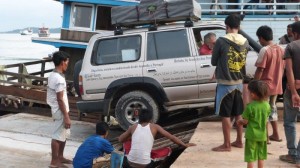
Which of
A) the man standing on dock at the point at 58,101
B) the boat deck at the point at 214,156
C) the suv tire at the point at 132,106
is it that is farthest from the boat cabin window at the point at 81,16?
the boat deck at the point at 214,156

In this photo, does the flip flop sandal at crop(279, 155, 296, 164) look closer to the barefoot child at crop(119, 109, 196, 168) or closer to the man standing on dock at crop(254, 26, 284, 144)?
the man standing on dock at crop(254, 26, 284, 144)

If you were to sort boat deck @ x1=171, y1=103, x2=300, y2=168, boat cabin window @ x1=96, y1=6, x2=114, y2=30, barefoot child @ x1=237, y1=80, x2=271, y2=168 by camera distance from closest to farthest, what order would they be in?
barefoot child @ x1=237, y1=80, x2=271, y2=168, boat deck @ x1=171, y1=103, x2=300, y2=168, boat cabin window @ x1=96, y1=6, x2=114, y2=30

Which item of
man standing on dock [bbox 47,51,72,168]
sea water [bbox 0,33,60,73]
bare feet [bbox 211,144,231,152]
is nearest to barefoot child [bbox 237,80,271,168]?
bare feet [bbox 211,144,231,152]

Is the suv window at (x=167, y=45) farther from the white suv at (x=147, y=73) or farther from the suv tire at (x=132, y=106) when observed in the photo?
the suv tire at (x=132, y=106)

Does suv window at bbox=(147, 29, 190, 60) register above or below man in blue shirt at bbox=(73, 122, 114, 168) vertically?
above

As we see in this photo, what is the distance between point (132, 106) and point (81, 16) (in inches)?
369

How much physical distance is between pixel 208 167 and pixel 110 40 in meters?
3.88


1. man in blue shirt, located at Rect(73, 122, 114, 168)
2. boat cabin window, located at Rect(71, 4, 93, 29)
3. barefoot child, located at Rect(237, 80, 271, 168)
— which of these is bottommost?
man in blue shirt, located at Rect(73, 122, 114, 168)

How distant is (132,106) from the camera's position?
8281 millimetres

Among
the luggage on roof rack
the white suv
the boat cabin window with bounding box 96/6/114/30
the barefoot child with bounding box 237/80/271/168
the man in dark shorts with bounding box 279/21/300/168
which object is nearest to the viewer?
the barefoot child with bounding box 237/80/271/168

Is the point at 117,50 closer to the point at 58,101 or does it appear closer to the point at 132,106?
the point at 132,106

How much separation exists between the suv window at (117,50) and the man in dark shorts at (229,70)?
9.42 ft

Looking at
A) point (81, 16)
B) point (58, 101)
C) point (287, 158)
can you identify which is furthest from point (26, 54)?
point (287, 158)

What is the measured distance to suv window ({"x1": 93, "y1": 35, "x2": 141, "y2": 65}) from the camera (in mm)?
8438
